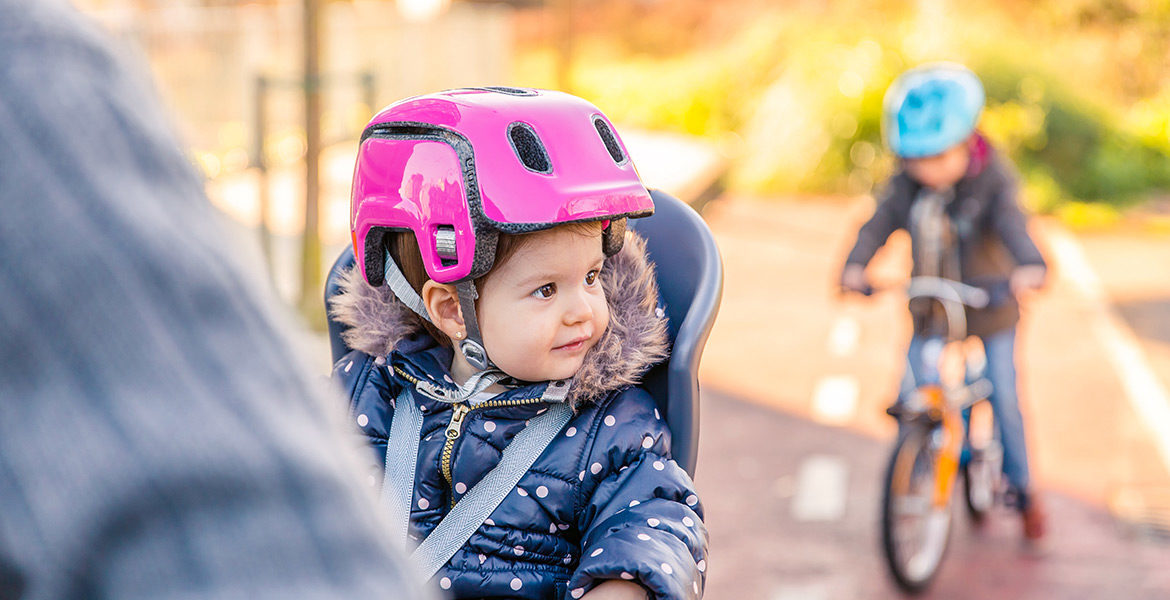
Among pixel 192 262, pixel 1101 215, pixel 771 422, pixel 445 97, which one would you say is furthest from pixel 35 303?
pixel 1101 215

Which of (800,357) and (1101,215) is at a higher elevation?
(800,357)

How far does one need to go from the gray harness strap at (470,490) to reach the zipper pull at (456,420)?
0.18ft

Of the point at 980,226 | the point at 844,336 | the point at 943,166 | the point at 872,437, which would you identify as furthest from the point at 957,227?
the point at 844,336

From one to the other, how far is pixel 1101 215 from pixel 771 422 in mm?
8610

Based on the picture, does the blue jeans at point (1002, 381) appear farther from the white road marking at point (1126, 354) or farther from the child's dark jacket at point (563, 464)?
the child's dark jacket at point (563, 464)

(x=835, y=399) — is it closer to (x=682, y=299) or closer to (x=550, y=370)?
(x=682, y=299)

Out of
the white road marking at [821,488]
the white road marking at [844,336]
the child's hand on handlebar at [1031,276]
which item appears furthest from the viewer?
the white road marking at [844,336]

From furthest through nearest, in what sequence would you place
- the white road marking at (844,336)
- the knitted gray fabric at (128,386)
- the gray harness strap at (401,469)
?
the white road marking at (844,336) < the gray harness strap at (401,469) < the knitted gray fabric at (128,386)

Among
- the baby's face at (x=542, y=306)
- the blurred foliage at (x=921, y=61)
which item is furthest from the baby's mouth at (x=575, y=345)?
the blurred foliage at (x=921, y=61)

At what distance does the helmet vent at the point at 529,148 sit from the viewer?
1.83m

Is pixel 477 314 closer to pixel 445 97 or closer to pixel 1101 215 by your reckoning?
pixel 445 97

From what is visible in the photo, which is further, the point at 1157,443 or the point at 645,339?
the point at 1157,443

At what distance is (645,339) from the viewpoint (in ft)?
6.57

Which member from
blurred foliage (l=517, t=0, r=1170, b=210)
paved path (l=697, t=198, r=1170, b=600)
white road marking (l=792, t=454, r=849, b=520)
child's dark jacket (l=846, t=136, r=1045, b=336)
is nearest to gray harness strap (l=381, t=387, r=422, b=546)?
paved path (l=697, t=198, r=1170, b=600)
